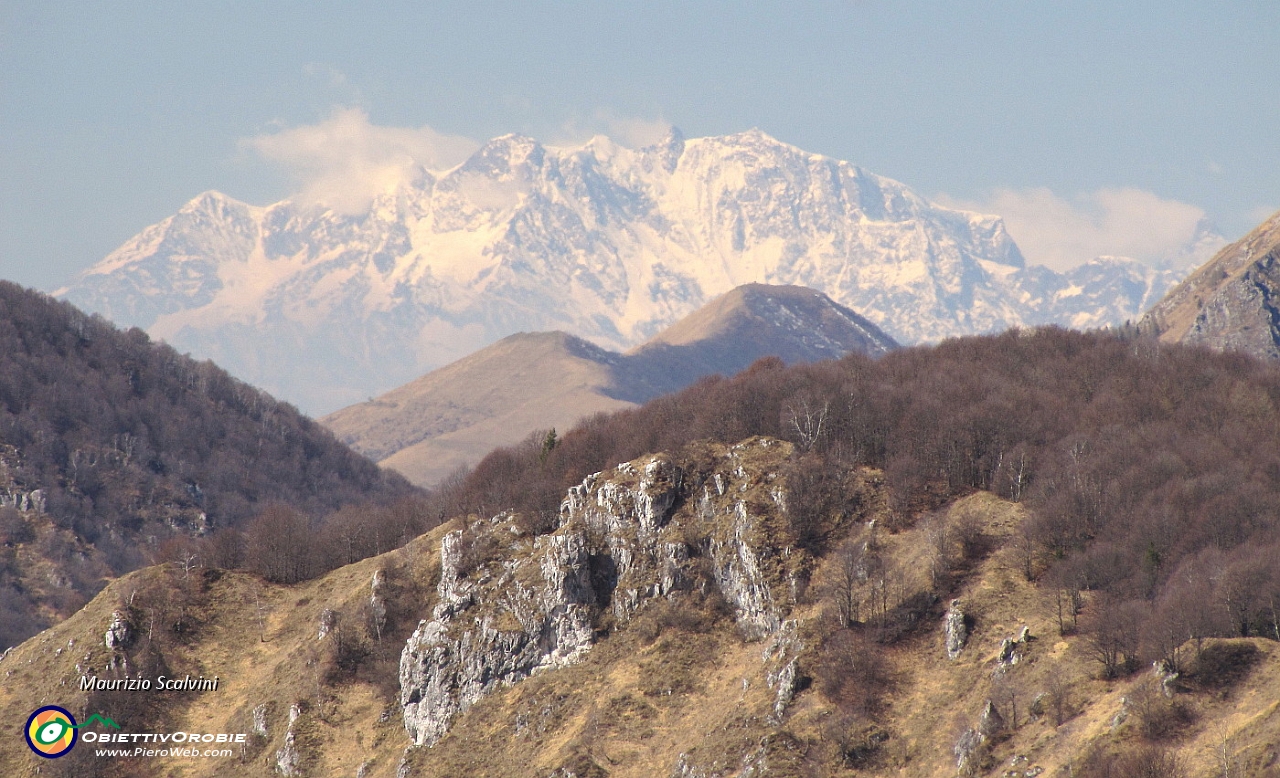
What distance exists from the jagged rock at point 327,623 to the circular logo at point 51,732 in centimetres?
2586

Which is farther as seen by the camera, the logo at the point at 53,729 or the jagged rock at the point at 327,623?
the jagged rock at the point at 327,623

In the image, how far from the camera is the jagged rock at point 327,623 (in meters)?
139

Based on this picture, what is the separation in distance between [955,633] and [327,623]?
6915cm

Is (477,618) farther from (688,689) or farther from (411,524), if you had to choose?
(411,524)

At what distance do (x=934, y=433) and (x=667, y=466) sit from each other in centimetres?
2983

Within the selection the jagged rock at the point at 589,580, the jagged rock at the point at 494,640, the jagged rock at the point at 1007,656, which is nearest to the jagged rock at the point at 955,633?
the jagged rock at the point at 1007,656

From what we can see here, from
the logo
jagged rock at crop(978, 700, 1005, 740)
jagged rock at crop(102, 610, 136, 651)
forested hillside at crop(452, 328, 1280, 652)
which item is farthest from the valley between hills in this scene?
the logo

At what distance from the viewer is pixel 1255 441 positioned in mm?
141000

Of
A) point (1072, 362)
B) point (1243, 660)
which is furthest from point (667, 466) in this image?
A: point (1072, 362)

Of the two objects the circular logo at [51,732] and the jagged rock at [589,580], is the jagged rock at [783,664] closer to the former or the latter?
the jagged rock at [589,580]

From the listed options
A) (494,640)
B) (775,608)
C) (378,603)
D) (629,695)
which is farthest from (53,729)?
(775,608)

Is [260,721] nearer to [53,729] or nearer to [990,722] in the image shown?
[53,729]

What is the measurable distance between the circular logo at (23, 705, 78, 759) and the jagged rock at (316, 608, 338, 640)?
25.9 m

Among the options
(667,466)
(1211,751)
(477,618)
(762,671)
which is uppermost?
(667,466)
